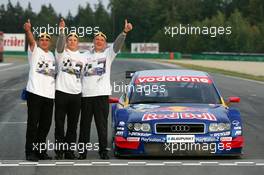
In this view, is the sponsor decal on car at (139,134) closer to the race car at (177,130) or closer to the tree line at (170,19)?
the race car at (177,130)

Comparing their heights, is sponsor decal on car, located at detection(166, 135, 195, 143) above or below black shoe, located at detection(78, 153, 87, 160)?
above

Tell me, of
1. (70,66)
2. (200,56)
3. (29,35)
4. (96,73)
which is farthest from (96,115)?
(200,56)

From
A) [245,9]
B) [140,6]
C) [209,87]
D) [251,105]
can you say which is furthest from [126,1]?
[209,87]

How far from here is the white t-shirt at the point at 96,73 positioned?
29.2 feet

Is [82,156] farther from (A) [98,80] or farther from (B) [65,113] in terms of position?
(A) [98,80]

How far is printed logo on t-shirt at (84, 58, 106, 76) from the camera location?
29.2 feet

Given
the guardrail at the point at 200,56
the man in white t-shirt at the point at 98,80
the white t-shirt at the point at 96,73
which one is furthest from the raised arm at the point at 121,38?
the guardrail at the point at 200,56

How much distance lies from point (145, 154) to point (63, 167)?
148cm

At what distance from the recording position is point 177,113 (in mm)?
9102

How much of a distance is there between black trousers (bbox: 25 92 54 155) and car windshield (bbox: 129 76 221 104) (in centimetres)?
163

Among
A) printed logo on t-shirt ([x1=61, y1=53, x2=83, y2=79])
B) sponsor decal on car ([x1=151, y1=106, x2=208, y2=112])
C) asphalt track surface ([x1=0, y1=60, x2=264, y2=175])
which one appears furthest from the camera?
sponsor decal on car ([x1=151, y1=106, x2=208, y2=112])

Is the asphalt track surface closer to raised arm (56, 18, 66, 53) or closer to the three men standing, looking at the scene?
the three men standing

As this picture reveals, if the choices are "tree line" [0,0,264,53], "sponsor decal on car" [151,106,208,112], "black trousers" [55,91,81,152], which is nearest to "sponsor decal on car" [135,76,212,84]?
"sponsor decal on car" [151,106,208,112]

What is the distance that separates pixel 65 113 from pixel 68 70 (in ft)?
2.04
